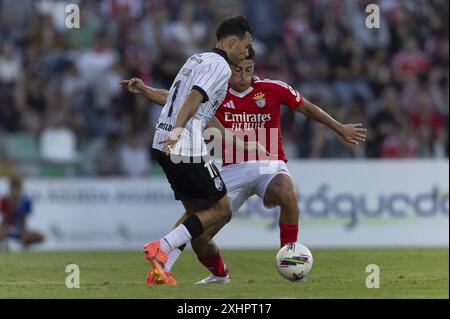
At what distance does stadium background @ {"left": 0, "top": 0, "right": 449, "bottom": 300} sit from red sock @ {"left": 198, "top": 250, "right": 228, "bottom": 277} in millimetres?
4211

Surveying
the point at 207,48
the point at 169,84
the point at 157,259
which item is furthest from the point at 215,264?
the point at 207,48

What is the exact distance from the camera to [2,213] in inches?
687

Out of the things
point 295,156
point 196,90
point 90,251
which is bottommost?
point 90,251

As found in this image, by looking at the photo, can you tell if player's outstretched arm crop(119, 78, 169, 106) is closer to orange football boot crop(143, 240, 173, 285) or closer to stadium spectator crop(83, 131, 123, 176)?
orange football boot crop(143, 240, 173, 285)

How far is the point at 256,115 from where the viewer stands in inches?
433

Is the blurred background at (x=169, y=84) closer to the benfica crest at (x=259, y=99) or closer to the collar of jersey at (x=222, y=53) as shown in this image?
the benfica crest at (x=259, y=99)

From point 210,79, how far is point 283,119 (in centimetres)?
996

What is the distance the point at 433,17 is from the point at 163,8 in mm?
5336

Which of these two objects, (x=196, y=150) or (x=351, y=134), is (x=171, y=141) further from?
(x=351, y=134)

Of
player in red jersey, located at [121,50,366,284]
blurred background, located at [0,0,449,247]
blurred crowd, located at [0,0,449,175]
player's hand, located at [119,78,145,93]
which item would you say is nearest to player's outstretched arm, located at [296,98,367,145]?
player in red jersey, located at [121,50,366,284]

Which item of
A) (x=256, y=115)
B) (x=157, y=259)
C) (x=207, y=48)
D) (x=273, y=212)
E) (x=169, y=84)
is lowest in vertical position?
(x=273, y=212)

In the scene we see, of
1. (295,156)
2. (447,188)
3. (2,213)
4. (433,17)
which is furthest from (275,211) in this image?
(433,17)

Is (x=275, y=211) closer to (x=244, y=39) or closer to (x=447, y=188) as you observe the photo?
(x=447, y=188)

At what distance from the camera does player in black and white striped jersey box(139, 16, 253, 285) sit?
9258mm
